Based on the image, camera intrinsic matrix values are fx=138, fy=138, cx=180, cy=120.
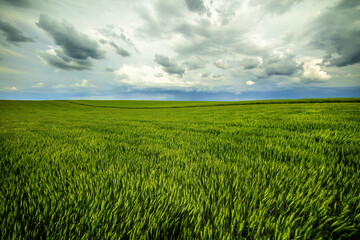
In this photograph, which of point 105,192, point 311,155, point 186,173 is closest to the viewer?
point 105,192

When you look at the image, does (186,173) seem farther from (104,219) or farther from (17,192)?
(17,192)

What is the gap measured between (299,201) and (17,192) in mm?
2564

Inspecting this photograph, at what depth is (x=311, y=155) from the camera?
2129 millimetres

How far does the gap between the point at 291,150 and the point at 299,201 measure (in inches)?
58.9

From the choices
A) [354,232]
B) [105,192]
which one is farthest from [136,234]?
[354,232]

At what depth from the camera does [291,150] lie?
2.36 meters

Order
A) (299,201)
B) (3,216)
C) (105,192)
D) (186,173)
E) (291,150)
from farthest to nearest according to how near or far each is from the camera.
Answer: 1. (291,150)
2. (186,173)
3. (105,192)
4. (299,201)
5. (3,216)

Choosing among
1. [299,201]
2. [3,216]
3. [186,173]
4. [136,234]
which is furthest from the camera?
[186,173]

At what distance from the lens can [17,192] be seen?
1315 mm

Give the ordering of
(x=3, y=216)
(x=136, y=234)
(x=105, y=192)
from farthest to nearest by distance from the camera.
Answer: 1. (x=105, y=192)
2. (x=3, y=216)
3. (x=136, y=234)

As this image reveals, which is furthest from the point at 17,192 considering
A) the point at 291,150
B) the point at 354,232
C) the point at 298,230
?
the point at 291,150

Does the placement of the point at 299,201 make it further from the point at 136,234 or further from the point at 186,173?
the point at 136,234

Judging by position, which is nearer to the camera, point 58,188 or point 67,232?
point 67,232

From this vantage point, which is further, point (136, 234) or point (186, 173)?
point (186, 173)
